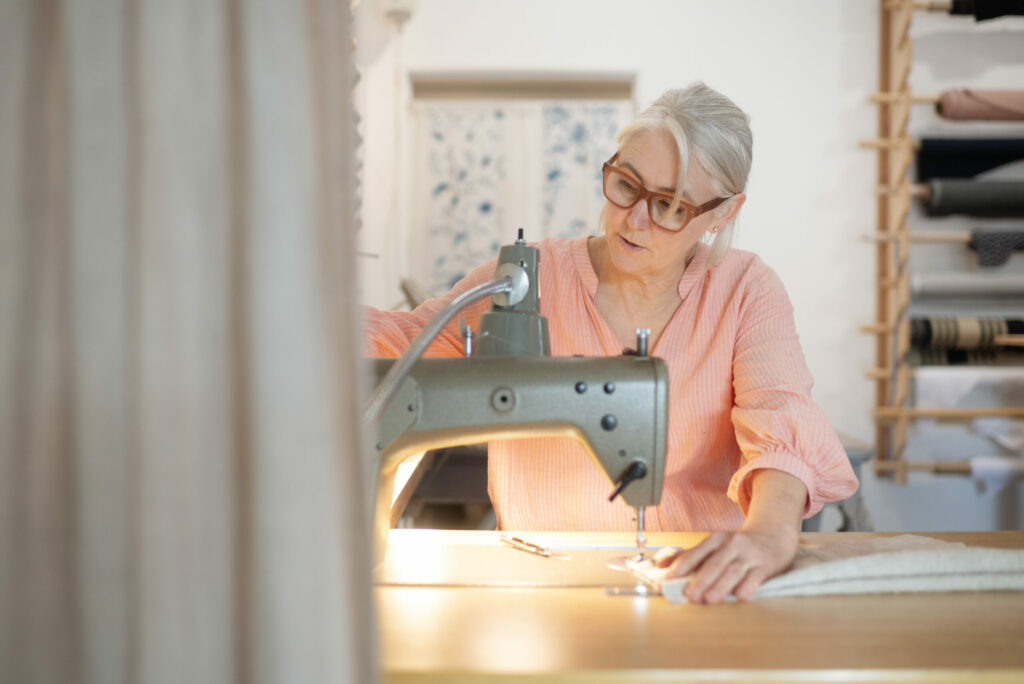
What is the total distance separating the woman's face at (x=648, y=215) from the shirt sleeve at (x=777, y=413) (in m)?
0.16

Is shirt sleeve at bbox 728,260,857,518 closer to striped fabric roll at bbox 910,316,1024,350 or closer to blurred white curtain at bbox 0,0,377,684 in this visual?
blurred white curtain at bbox 0,0,377,684

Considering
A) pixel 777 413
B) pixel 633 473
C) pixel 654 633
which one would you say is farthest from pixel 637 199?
pixel 654 633

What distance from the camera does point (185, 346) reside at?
49cm

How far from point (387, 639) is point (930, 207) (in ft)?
10.8

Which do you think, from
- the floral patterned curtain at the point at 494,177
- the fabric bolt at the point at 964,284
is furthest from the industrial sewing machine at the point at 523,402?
the fabric bolt at the point at 964,284

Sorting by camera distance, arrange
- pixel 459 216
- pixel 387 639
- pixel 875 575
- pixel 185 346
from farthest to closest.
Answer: pixel 459 216, pixel 875 575, pixel 387 639, pixel 185 346

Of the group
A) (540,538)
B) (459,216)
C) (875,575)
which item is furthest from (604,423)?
(459,216)

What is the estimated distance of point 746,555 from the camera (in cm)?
99

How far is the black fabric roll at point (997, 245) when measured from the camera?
11.2 ft

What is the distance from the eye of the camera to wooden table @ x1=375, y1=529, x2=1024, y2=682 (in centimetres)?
74

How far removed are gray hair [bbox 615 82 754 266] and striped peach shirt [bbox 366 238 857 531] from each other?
0.65 ft

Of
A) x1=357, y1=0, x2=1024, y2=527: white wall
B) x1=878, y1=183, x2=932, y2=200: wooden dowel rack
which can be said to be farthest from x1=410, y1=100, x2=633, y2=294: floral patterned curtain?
x1=878, y1=183, x2=932, y2=200: wooden dowel rack

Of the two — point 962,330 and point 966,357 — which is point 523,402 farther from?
point 966,357

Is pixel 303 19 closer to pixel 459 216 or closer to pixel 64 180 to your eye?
pixel 64 180
